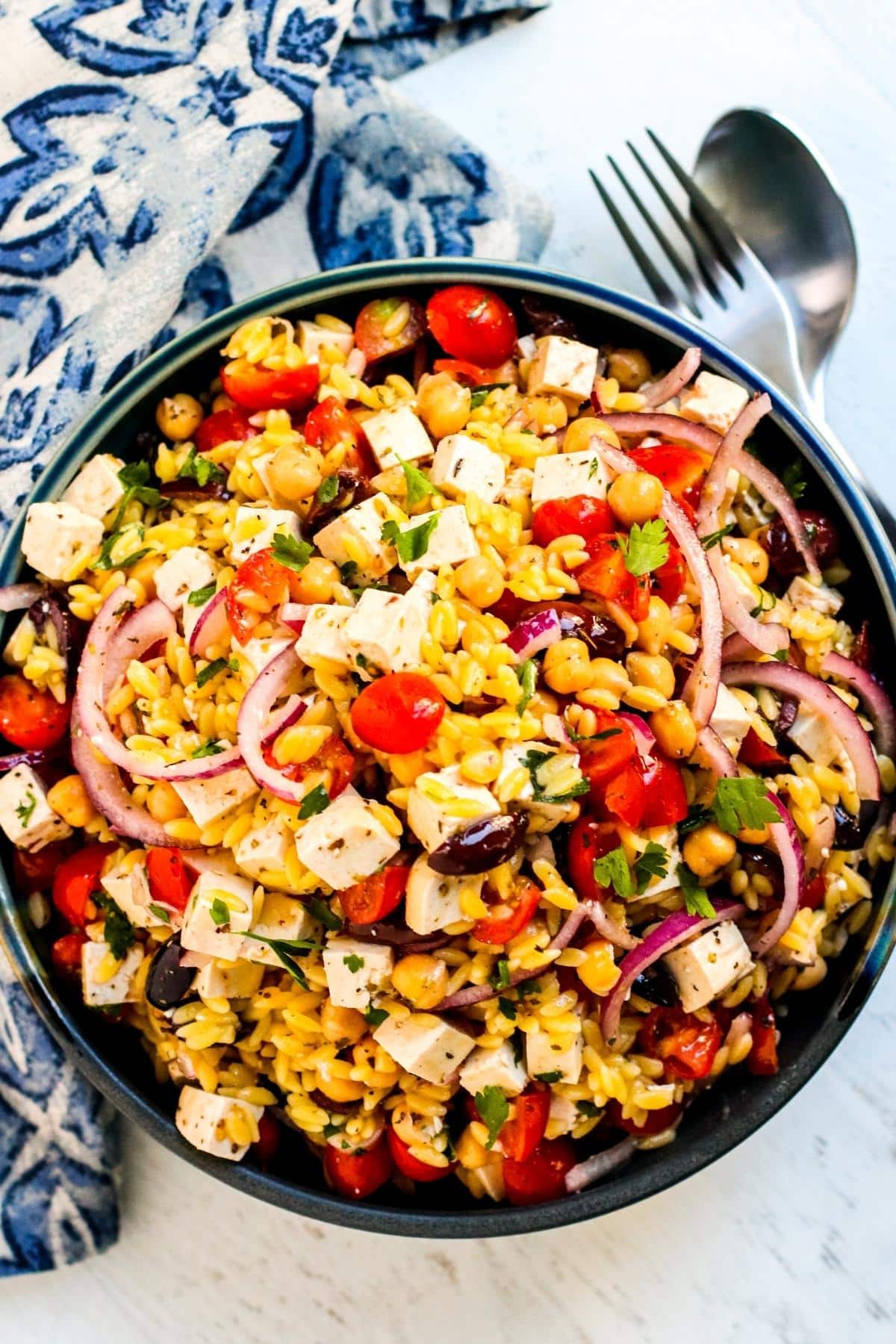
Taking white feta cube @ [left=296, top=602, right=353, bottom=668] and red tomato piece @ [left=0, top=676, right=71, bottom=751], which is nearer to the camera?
white feta cube @ [left=296, top=602, right=353, bottom=668]

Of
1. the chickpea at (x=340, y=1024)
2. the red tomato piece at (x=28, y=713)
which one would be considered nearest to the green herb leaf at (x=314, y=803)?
the chickpea at (x=340, y=1024)

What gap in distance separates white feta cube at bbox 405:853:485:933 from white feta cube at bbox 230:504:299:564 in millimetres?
835

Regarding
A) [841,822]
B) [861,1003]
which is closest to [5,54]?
[841,822]

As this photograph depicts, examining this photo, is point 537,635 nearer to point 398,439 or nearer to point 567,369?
point 398,439

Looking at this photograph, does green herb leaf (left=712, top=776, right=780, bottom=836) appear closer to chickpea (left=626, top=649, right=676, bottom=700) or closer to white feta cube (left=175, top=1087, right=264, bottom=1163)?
chickpea (left=626, top=649, right=676, bottom=700)

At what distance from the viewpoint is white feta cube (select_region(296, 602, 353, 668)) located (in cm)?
263

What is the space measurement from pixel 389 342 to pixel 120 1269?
2.95 metres

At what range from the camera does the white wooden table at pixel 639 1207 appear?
3518 mm

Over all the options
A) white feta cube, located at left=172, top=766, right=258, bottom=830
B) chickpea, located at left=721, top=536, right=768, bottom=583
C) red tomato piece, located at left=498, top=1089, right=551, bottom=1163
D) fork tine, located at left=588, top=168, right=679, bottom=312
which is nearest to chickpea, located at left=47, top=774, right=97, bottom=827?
white feta cube, located at left=172, top=766, right=258, bottom=830

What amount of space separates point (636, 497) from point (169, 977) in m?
1.61

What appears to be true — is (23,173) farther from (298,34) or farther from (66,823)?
(66,823)

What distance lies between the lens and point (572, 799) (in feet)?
8.88

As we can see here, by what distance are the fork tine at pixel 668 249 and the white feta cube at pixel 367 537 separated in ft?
4.50

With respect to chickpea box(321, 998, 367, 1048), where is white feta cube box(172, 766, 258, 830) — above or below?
above
